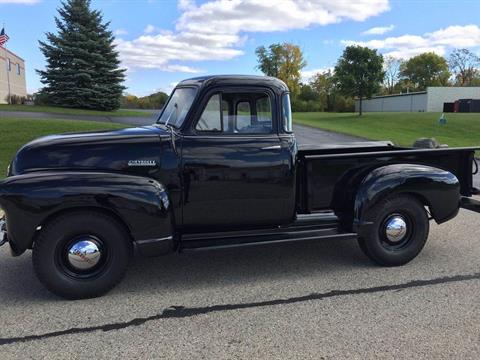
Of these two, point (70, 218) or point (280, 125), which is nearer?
point (70, 218)

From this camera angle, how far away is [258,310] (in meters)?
3.67

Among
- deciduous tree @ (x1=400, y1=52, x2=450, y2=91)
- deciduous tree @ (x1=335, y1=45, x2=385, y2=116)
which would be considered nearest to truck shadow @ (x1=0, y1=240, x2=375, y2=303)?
deciduous tree @ (x1=335, y1=45, x2=385, y2=116)

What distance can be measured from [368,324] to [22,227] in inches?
111

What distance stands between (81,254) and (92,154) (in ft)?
2.83

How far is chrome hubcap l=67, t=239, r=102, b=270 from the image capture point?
3.81m

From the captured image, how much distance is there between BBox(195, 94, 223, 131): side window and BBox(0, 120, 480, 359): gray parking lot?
55.9 inches

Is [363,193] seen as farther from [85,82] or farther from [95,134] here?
[85,82]

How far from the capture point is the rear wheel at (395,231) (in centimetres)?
458

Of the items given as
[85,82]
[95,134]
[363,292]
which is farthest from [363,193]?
[85,82]

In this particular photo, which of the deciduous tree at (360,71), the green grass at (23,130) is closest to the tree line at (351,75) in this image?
the deciduous tree at (360,71)

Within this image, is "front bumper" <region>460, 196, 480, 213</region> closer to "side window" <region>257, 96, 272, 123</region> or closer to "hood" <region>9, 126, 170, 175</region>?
"side window" <region>257, 96, 272, 123</region>

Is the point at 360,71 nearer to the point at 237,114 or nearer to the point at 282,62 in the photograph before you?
the point at 282,62

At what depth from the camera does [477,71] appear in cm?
8438

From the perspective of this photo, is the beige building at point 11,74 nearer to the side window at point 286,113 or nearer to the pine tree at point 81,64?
the pine tree at point 81,64
